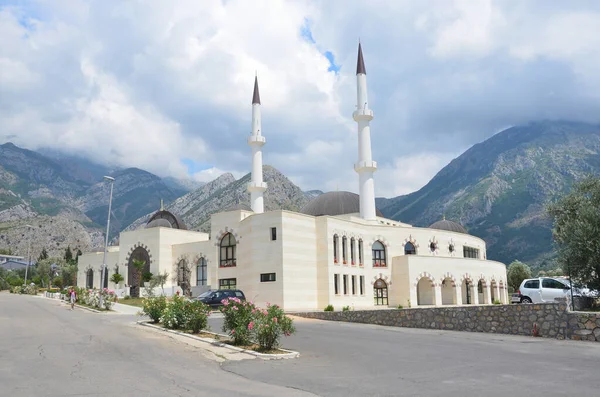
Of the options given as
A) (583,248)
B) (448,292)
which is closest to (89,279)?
(448,292)

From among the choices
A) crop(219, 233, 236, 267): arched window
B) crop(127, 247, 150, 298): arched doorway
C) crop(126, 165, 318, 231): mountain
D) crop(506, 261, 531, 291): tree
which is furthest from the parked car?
crop(126, 165, 318, 231): mountain

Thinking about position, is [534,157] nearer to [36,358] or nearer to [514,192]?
[514,192]

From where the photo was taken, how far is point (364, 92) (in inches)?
2101

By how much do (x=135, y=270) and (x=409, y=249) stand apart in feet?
105

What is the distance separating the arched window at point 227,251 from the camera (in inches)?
1932

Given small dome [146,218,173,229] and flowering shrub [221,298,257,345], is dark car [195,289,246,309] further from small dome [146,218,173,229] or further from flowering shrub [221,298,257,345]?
small dome [146,218,173,229]

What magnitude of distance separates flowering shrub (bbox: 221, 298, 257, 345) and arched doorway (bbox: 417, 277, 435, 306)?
35.7m

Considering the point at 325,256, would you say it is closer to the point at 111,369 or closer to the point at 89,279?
the point at 111,369

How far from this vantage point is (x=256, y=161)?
54.3 m

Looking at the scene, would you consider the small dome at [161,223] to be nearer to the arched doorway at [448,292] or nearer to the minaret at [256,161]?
the minaret at [256,161]

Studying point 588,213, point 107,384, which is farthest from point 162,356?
point 588,213

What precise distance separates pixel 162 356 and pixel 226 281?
34261 mm

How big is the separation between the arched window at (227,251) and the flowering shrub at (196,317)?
27.0m

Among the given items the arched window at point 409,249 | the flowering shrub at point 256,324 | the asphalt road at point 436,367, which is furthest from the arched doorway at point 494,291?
the flowering shrub at point 256,324
